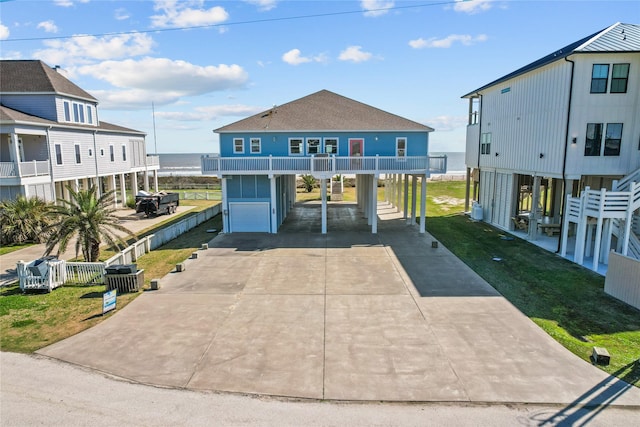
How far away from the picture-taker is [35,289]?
1322cm

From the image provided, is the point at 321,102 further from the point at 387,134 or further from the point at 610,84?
the point at 610,84

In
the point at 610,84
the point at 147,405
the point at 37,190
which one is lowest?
the point at 147,405

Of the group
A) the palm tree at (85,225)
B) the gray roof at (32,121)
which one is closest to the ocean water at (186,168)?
the gray roof at (32,121)

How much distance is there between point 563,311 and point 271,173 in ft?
47.8

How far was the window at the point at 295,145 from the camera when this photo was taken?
2269cm

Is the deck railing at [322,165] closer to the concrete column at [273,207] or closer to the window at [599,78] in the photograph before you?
the concrete column at [273,207]

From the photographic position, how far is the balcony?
21.3 metres

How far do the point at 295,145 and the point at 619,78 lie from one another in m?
15.0

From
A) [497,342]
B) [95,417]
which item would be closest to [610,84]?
[497,342]

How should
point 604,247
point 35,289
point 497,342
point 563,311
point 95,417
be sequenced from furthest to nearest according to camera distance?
point 604,247 < point 35,289 < point 563,311 < point 497,342 < point 95,417

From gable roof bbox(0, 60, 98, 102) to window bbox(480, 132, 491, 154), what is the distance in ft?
→ 89.0

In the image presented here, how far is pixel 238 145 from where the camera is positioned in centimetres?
2266

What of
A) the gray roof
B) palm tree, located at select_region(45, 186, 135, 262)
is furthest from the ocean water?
palm tree, located at select_region(45, 186, 135, 262)

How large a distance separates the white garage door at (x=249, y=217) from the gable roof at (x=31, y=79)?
14.2 m
